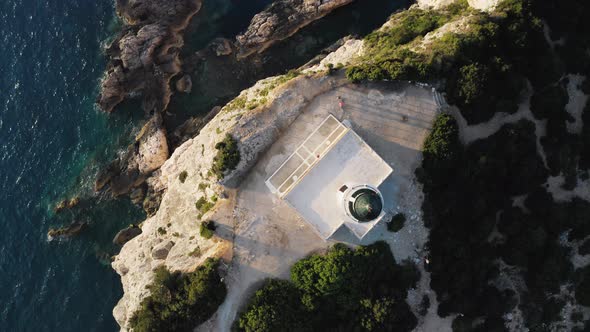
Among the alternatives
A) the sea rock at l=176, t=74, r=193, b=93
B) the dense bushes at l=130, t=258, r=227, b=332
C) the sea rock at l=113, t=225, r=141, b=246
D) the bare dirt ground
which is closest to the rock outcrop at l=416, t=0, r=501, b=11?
the bare dirt ground

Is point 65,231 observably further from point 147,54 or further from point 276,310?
point 276,310

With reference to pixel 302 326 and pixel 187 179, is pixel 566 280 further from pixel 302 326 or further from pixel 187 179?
pixel 187 179

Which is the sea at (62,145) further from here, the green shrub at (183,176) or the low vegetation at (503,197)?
the low vegetation at (503,197)

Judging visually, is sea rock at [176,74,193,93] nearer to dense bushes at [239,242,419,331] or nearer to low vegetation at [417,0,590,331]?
dense bushes at [239,242,419,331]

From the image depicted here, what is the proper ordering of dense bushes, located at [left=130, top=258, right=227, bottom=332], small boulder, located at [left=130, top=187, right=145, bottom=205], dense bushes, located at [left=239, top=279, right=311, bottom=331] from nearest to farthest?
dense bushes, located at [left=239, top=279, right=311, bottom=331] < dense bushes, located at [left=130, top=258, right=227, bottom=332] < small boulder, located at [left=130, top=187, right=145, bottom=205]

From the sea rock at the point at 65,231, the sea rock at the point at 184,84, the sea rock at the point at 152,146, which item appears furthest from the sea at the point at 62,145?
the sea rock at the point at 184,84

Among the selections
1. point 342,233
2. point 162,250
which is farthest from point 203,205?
point 342,233
